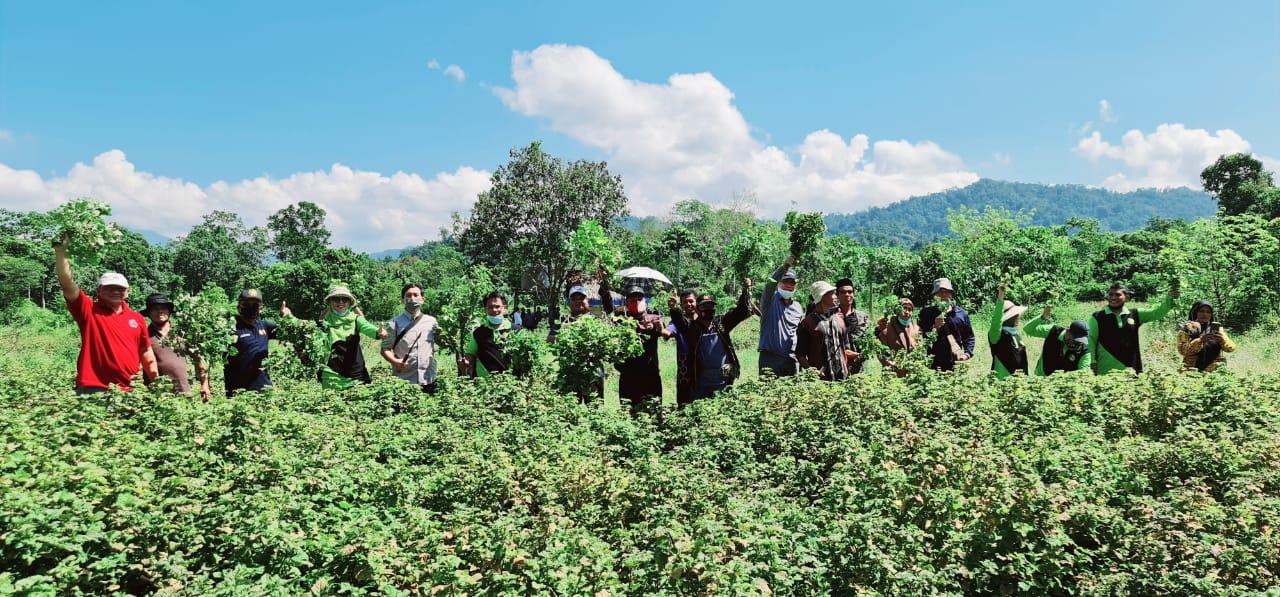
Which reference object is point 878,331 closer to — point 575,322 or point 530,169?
point 575,322

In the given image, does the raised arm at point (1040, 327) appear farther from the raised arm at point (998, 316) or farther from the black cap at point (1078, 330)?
the raised arm at point (998, 316)

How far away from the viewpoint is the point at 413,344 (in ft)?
24.1

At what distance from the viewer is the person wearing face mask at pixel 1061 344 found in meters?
8.16

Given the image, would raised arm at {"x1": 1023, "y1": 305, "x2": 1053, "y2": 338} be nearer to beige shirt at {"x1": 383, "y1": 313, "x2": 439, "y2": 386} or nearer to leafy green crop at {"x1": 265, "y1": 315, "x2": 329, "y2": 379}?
beige shirt at {"x1": 383, "y1": 313, "x2": 439, "y2": 386}

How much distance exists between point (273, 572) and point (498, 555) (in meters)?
1.11

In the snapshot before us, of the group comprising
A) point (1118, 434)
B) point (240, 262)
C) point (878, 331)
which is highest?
point (240, 262)

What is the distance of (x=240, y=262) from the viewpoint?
5884 centimetres

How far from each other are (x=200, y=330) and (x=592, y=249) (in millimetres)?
3781

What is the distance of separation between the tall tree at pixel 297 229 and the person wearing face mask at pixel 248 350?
2069 inches

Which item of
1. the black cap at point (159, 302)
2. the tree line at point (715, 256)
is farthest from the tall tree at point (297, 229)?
the black cap at point (159, 302)

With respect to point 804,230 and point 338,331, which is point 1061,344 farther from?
point 338,331

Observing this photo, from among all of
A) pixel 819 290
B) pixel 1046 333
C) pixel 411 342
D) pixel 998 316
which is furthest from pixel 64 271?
pixel 1046 333

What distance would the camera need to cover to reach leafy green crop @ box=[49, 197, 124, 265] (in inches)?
231

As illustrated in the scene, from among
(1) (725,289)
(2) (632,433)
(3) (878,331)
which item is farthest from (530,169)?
A: (2) (632,433)
